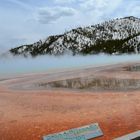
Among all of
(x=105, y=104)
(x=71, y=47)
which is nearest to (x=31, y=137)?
(x=105, y=104)

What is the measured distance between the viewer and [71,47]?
15900cm

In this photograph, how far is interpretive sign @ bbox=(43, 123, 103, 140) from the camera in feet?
30.6

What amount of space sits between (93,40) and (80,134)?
492 feet

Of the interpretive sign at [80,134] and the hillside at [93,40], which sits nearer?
the interpretive sign at [80,134]

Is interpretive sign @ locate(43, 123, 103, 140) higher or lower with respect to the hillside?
lower

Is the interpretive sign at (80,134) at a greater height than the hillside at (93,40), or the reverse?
the hillside at (93,40)

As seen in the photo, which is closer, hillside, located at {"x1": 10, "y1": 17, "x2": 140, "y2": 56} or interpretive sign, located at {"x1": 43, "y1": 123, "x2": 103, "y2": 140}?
interpretive sign, located at {"x1": 43, "y1": 123, "x2": 103, "y2": 140}

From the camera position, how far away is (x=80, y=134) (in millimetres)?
9594

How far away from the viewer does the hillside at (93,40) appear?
135 metres

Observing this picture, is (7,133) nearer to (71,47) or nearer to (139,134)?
(139,134)

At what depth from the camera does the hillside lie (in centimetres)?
13512

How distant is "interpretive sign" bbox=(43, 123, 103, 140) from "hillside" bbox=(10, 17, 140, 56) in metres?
116

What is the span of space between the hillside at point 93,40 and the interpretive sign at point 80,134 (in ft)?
381

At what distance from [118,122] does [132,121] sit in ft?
1.48
